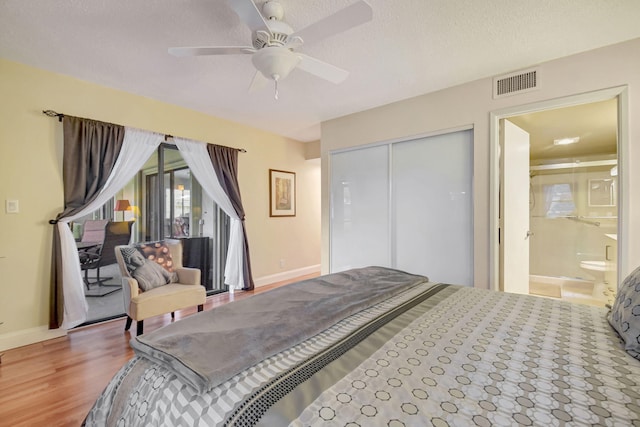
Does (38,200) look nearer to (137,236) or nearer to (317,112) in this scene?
(137,236)

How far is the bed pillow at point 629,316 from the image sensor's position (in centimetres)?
103

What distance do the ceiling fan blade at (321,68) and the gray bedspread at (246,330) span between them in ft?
4.89

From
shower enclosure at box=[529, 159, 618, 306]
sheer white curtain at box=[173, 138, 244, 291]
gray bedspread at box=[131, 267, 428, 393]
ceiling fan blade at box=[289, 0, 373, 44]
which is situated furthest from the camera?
shower enclosure at box=[529, 159, 618, 306]

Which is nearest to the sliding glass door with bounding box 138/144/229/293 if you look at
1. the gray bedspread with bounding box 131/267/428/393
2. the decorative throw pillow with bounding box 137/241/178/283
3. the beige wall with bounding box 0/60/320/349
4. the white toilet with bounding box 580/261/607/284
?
the beige wall with bounding box 0/60/320/349

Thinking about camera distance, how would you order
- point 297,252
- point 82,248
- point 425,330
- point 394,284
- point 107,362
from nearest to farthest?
point 425,330, point 394,284, point 107,362, point 82,248, point 297,252

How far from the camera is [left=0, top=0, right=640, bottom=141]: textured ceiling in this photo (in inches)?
73.5

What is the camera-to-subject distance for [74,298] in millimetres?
2764

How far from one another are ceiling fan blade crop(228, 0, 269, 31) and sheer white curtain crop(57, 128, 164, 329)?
7.62 ft

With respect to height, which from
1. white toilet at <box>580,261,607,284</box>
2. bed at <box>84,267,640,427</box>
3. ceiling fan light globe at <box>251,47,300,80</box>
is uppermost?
ceiling fan light globe at <box>251,47,300,80</box>

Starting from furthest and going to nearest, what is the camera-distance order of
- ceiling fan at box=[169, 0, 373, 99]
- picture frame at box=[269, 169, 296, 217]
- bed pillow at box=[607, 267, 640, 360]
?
picture frame at box=[269, 169, 296, 217], ceiling fan at box=[169, 0, 373, 99], bed pillow at box=[607, 267, 640, 360]

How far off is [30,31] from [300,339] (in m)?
2.93

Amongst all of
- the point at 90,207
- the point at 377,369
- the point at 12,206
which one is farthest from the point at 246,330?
the point at 12,206

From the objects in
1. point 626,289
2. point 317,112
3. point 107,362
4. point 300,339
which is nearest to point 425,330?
point 300,339

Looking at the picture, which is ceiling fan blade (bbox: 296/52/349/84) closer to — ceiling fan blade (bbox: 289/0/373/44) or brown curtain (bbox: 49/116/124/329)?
ceiling fan blade (bbox: 289/0/373/44)
